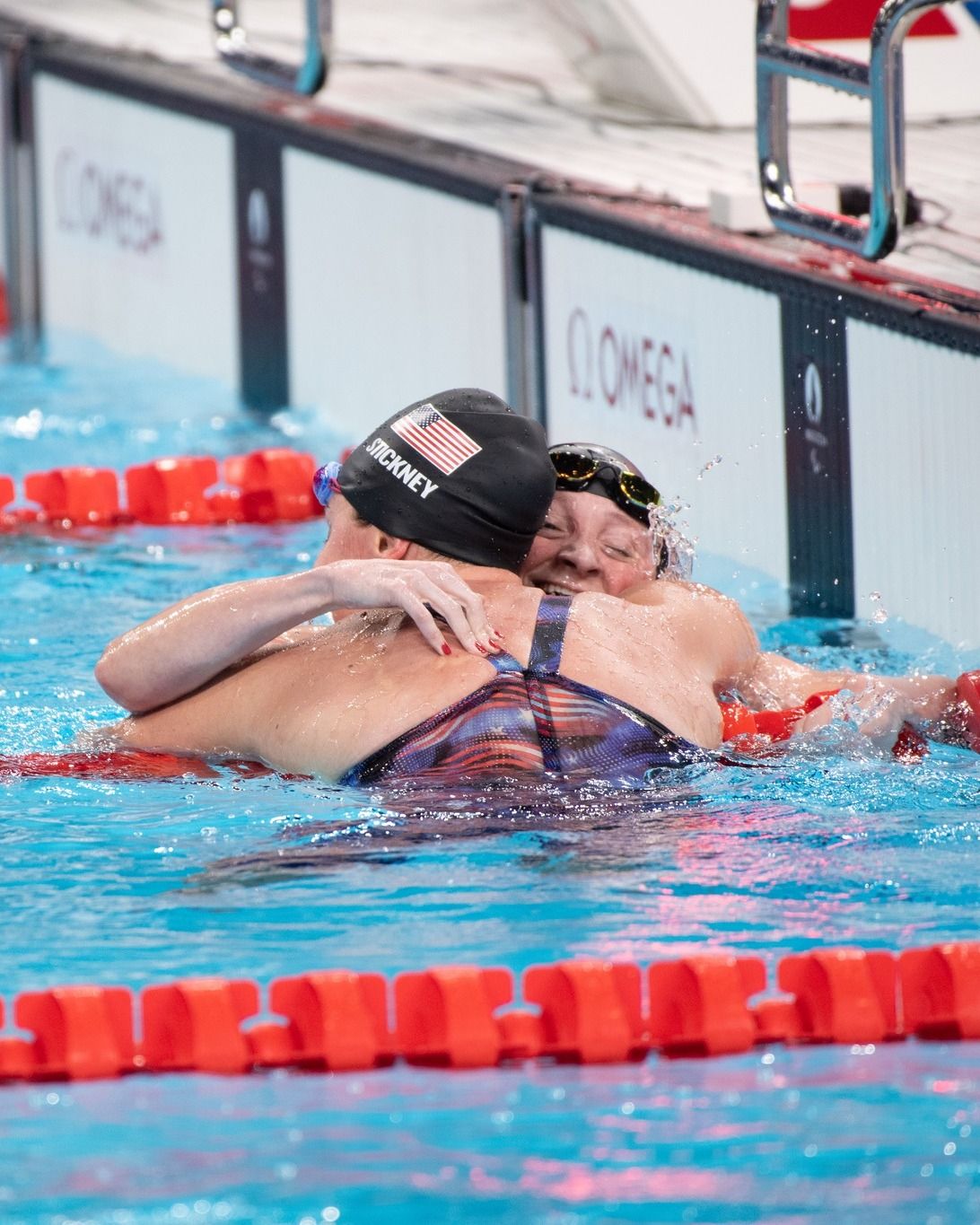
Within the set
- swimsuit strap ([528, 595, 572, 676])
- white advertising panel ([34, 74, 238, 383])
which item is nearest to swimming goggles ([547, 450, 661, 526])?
swimsuit strap ([528, 595, 572, 676])

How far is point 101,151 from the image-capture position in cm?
866

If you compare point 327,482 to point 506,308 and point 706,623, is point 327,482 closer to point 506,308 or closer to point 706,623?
point 706,623

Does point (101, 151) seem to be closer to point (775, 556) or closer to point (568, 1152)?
point (775, 556)

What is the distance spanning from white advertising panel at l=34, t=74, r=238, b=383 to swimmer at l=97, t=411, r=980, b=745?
4.11 meters

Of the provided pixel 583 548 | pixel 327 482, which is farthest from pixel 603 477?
pixel 327 482

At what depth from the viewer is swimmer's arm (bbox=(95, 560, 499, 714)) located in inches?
132

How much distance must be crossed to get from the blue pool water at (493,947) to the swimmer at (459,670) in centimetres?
7

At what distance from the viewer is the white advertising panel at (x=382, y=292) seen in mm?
6480

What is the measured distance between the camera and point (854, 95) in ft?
15.1

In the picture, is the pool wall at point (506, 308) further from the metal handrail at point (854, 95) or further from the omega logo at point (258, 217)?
the metal handrail at point (854, 95)

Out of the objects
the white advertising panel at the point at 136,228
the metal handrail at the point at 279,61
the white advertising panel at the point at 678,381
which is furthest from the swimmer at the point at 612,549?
the white advertising panel at the point at 136,228

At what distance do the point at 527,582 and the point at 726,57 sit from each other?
3618 mm

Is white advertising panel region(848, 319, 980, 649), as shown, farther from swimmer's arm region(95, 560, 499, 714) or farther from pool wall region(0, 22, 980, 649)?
swimmer's arm region(95, 560, 499, 714)

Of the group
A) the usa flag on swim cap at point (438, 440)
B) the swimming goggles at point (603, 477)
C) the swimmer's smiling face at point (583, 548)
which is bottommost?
the swimmer's smiling face at point (583, 548)
